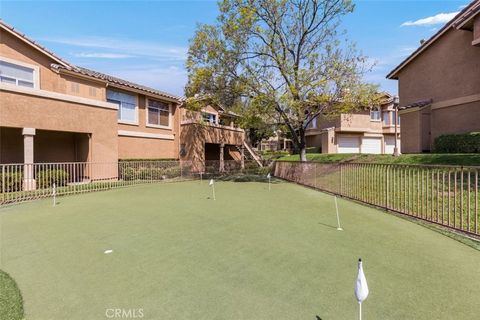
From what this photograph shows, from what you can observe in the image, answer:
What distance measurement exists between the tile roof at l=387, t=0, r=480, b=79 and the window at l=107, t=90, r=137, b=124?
68.6 ft

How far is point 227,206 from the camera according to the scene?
29.1 ft

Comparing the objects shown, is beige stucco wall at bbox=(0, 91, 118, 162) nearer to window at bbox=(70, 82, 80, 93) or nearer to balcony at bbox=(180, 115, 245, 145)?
window at bbox=(70, 82, 80, 93)

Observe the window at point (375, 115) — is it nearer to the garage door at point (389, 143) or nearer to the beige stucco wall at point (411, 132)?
the garage door at point (389, 143)

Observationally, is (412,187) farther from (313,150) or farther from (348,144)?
(313,150)

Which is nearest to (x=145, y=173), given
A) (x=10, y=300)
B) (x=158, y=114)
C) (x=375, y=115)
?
(x=158, y=114)

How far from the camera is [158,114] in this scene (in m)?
21.2

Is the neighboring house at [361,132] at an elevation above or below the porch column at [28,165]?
above

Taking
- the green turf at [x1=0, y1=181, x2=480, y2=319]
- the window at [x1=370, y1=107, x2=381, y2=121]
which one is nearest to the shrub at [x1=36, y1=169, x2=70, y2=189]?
the green turf at [x1=0, y1=181, x2=480, y2=319]

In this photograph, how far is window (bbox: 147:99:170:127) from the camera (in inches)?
807

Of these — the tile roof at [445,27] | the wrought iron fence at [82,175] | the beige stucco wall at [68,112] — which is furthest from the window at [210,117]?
the tile roof at [445,27]

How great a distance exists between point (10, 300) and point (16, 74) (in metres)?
15.5

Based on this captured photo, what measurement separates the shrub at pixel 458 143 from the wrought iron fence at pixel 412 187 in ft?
17.4

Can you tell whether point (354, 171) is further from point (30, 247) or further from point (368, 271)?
point (30, 247)

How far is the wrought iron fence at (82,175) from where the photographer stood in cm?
1115
